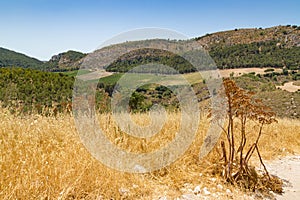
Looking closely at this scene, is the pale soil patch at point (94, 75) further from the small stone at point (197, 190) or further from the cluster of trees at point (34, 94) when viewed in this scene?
the small stone at point (197, 190)

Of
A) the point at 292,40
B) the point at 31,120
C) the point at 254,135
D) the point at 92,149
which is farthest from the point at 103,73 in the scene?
the point at 292,40

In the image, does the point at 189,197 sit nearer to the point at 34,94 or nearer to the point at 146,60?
the point at 146,60

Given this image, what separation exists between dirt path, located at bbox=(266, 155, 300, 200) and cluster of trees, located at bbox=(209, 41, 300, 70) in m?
48.8

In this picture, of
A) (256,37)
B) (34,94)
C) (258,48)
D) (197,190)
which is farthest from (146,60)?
(256,37)

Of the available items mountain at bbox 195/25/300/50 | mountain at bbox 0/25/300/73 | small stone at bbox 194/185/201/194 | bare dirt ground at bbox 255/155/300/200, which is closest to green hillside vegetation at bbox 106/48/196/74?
bare dirt ground at bbox 255/155/300/200

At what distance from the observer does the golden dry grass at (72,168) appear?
2.36m

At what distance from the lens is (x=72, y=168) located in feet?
8.70

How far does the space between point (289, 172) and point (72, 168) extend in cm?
331

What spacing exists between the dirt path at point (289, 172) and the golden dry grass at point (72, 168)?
A: 756mm

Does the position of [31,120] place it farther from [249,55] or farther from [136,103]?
[249,55]

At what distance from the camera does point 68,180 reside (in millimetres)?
2520

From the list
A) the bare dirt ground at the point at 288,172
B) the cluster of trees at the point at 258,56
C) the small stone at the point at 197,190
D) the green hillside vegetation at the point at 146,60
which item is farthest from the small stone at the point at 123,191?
the cluster of trees at the point at 258,56

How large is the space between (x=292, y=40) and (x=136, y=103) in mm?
83337

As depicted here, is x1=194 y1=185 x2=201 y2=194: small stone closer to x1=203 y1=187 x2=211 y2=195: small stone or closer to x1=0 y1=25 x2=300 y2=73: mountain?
x1=203 y1=187 x2=211 y2=195: small stone
